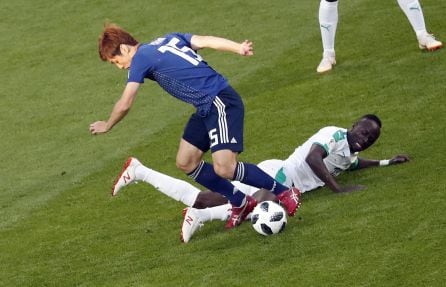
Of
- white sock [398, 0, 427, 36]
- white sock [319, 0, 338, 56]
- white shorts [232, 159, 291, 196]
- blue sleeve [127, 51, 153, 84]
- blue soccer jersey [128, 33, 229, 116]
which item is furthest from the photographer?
white sock [319, 0, 338, 56]

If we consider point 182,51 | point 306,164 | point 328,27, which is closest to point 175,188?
point 306,164

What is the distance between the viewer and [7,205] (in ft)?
42.4

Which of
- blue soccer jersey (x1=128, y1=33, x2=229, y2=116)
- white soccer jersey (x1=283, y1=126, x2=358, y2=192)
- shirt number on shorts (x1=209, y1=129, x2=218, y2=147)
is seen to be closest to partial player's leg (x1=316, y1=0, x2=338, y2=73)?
white soccer jersey (x1=283, y1=126, x2=358, y2=192)

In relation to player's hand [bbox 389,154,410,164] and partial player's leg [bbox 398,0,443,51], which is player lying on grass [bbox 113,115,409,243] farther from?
partial player's leg [bbox 398,0,443,51]

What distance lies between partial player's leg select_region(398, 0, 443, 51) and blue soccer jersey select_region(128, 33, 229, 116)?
5.19 meters

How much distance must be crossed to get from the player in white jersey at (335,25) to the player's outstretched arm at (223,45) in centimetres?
480

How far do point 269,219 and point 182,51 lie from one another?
1652mm

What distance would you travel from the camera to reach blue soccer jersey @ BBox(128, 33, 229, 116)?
32.7 ft

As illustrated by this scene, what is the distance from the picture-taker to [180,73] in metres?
10.0

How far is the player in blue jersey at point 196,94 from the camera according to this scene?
9.93m

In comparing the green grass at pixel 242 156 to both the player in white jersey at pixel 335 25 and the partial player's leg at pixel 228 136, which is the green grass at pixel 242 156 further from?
A: the partial player's leg at pixel 228 136

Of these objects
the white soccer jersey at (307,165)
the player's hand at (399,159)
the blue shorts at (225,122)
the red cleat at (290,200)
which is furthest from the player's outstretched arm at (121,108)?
the player's hand at (399,159)

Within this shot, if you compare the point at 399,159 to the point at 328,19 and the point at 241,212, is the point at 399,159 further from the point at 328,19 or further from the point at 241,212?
the point at 328,19

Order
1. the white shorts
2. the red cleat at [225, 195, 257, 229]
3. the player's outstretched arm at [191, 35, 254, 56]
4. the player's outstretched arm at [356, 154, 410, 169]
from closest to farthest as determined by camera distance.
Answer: the player's outstretched arm at [191, 35, 254, 56] → the red cleat at [225, 195, 257, 229] → the white shorts → the player's outstretched arm at [356, 154, 410, 169]
